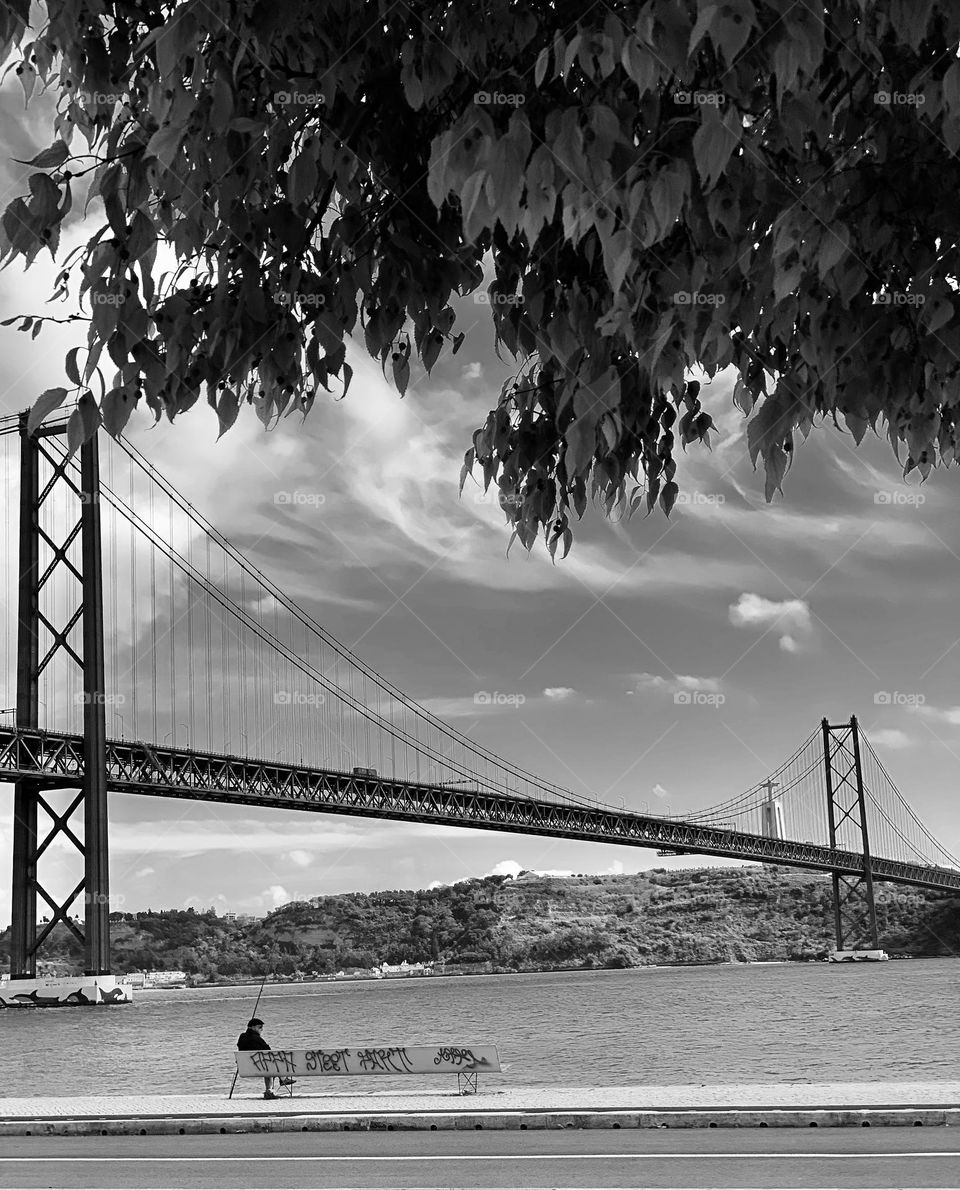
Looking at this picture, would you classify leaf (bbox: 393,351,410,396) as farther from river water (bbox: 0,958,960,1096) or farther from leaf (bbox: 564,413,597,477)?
river water (bbox: 0,958,960,1096)

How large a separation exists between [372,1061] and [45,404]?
17.1 m

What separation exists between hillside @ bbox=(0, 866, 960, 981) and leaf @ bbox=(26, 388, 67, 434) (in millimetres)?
128680

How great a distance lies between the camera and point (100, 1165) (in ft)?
42.0

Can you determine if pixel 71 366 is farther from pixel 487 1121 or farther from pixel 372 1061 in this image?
pixel 372 1061

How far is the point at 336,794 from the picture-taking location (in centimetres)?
6838

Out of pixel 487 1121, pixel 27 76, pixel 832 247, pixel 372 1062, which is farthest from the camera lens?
pixel 372 1062

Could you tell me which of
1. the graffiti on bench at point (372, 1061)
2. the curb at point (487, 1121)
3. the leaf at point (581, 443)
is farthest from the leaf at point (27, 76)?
the graffiti on bench at point (372, 1061)

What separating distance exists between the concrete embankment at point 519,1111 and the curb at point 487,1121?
0.4 inches

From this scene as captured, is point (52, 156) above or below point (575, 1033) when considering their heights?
above

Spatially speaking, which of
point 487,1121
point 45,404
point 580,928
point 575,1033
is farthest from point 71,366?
point 580,928

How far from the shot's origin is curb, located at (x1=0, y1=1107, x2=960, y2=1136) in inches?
532

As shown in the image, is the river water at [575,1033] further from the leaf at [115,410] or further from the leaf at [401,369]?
the leaf at [115,410]

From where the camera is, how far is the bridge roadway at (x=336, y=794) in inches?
2318

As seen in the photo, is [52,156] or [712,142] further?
[52,156]
